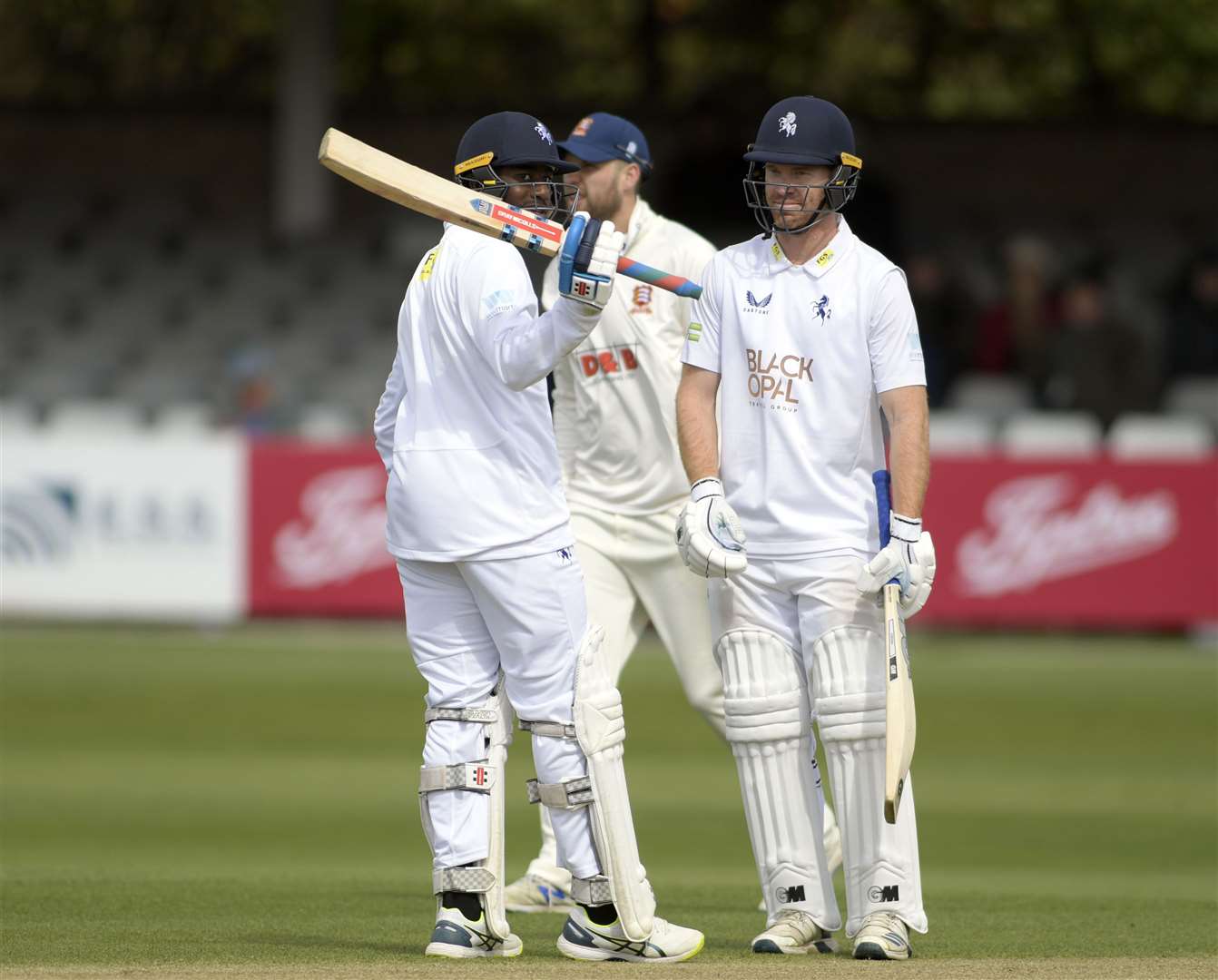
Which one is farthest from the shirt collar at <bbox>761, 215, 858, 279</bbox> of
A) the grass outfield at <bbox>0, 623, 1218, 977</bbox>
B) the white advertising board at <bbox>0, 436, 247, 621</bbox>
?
the white advertising board at <bbox>0, 436, 247, 621</bbox>

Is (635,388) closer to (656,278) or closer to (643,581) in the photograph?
(643,581)

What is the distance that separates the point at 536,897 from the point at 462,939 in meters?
1.35

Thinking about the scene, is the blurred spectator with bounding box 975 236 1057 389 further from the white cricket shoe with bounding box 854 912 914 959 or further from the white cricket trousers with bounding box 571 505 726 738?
the white cricket shoe with bounding box 854 912 914 959

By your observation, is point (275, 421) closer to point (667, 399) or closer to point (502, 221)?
point (667, 399)

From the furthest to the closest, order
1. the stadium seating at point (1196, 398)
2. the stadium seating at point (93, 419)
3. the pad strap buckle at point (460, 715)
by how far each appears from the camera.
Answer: the stadium seating at point (1196, 398), the stadium seating at point (93, 419), the pad strap buckle at point (460, 715)

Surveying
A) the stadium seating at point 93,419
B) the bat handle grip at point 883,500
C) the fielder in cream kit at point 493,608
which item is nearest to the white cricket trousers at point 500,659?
the fielder in cream kit at point 493,608

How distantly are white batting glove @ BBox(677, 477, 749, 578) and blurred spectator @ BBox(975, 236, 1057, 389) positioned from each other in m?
9.93

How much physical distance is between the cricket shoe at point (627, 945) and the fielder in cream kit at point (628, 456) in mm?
1258

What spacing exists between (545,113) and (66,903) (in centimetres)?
1452

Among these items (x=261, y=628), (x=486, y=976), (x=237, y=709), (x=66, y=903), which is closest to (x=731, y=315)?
(x=486, y=976)

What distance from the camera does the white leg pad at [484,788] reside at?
4.98 meters

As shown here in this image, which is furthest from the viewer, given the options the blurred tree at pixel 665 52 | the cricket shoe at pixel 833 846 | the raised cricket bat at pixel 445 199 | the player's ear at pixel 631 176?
the blurred tree at pixel 665 52

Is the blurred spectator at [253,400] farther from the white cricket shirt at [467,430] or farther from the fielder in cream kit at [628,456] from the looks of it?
the white cricket shirt at [467,430]

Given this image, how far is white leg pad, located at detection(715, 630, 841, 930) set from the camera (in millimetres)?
5203
